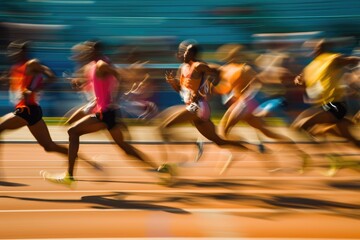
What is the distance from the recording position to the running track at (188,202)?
534 cm

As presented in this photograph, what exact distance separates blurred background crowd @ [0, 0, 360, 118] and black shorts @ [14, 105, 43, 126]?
9.81m

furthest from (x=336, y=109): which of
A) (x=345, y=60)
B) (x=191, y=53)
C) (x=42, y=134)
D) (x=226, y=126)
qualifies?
(x=42, y=134)

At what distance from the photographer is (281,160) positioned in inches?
374

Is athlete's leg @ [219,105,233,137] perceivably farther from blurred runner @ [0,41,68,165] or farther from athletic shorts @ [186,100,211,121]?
blurred runner @ [0,41,68,165]

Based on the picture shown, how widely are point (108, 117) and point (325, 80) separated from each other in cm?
295

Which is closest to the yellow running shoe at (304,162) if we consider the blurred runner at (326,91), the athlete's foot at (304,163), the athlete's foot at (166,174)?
the athlete's foot at (304,163)

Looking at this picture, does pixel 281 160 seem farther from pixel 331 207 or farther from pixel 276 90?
pixel 331 207

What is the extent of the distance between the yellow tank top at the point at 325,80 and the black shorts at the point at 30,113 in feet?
12.0

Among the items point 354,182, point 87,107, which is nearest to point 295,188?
point 354,182

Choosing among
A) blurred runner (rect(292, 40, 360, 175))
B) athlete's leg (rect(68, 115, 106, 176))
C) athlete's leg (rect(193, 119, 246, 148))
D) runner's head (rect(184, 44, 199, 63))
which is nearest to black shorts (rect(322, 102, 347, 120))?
blurred runner (rect(292, 40, 360, 175))

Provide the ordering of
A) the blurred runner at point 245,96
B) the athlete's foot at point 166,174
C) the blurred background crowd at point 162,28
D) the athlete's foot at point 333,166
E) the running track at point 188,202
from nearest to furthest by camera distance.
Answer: the running track at point 188,202 < the athlete's foot at point 166,174 < the athlete's foot at point 333,166 < the blurred runner at point 245,96 < the blurred background crowd at point 162,28

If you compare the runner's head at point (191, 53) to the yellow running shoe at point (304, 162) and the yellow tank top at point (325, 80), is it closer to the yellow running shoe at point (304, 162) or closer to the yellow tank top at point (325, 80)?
the yellow tank top at point (325, 80)

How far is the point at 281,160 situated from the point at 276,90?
1.17 m

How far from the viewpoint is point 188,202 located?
21.2 feet
